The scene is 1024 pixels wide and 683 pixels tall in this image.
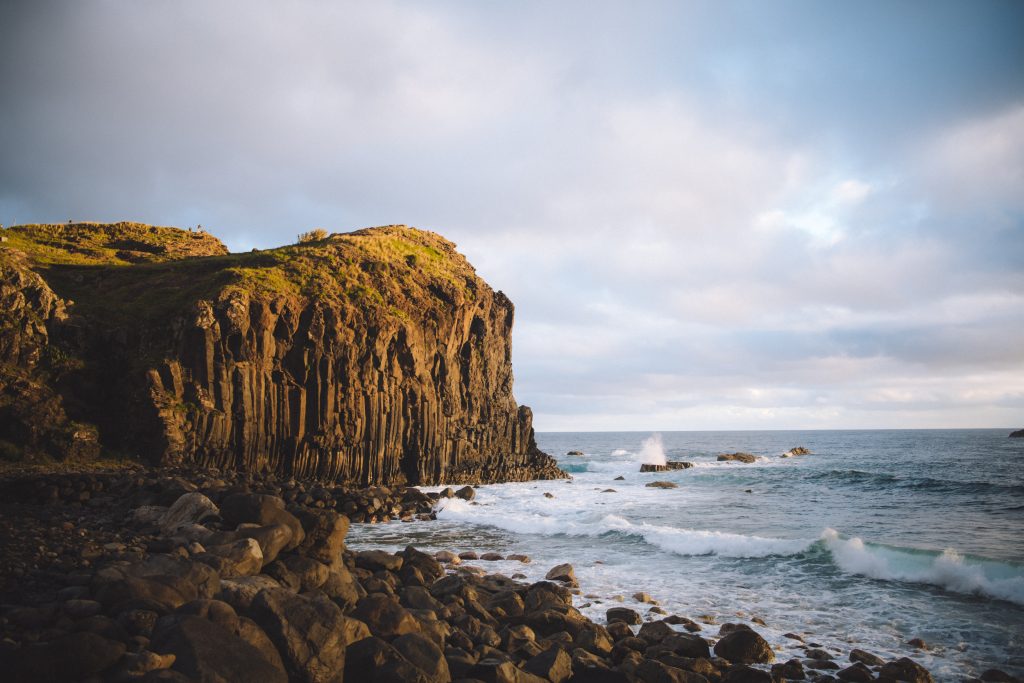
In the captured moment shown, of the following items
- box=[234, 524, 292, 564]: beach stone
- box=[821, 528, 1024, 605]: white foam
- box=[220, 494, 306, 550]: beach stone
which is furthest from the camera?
box=[821, 528, 1024, 605]: white foam

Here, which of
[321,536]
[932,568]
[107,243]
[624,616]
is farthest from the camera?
[107,243]

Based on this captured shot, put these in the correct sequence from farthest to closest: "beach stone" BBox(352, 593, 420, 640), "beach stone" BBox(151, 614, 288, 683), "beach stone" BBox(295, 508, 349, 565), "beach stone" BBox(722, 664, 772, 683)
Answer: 1. "beach stone" BBox(295, 508, 349, 565)
2. "beach stone" BBox(722, 664, 772, 683)
3. "beach stone" BBox(352, 593, 420, 640)
4. "beach stone" BBox(151, 614, 288, 683)

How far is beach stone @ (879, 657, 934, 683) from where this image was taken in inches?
455

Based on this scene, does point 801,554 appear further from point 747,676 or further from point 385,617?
point 385,617

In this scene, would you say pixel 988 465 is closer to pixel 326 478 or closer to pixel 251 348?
pixel 326 478

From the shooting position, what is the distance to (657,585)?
63.0ft

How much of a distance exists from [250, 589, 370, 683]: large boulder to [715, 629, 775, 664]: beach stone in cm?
896

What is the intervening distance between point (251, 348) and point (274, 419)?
5.29 metres

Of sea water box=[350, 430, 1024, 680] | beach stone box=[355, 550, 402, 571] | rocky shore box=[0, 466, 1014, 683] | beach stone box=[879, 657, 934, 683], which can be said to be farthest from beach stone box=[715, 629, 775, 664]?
beach stone box=[355, 550, 402, 571]

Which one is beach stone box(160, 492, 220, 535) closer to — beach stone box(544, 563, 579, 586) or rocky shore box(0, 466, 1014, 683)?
rocky shore box(0, 466, 1014, 683)

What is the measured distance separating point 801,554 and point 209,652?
23.1 meters

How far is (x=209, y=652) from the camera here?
6.98 m

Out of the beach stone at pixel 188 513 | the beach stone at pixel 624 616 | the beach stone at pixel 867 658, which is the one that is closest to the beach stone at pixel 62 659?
the beach stone at pixel 188 513

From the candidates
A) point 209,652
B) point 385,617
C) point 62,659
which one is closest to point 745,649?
point 385,617
